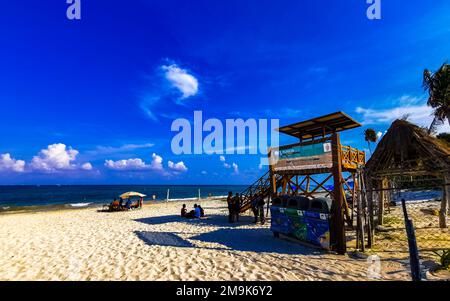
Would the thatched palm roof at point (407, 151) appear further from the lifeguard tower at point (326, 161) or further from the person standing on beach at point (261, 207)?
the person standing on beach at point (261, 207)

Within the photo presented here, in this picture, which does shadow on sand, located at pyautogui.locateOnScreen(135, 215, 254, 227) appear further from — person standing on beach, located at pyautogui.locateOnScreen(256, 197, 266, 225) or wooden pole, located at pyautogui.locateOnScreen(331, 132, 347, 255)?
wooden pole, located at pyautogui.locateOnScreen(331, 132, 347, 255)

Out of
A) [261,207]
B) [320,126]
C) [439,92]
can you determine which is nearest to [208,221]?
[261,207]

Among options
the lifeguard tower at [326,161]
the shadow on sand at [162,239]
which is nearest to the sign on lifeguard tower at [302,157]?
the lifeguard tower at [326,161]

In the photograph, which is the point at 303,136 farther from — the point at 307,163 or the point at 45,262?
the point at 45,262

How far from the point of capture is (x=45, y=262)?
315 inches

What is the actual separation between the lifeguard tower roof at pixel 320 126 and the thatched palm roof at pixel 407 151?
223 cm

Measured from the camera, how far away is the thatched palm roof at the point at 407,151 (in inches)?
393

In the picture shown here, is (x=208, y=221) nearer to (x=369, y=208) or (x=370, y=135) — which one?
(x=369, y=208)

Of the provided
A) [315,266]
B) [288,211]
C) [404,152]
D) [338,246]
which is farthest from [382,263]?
[404,152]

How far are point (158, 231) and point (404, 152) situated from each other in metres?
13.4

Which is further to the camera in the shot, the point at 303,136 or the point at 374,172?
the point at 303,136

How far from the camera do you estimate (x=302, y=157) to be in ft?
40.8

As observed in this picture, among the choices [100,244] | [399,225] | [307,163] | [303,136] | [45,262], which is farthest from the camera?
[303,136]

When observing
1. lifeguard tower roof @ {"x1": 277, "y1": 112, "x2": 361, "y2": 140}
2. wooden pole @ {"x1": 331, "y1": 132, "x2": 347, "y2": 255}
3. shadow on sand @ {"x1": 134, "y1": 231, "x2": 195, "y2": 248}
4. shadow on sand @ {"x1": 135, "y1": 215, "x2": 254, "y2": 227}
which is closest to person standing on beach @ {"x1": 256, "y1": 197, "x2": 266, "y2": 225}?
shadow on sand @ {"x1": 135, "y1": 215, "x2": 254, "y2": 227}
